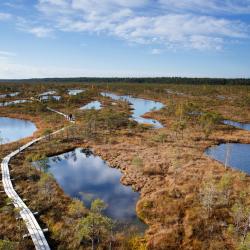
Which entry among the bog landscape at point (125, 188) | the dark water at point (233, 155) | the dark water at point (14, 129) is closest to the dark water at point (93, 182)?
the bog landscape at point (125, 188)

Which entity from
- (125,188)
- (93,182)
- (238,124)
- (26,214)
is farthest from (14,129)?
(238,124)

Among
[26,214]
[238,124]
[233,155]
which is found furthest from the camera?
[238,124]

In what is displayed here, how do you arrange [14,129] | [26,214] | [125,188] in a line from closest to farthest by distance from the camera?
1. [26,214]
2. [125,188]
3. [14,129]

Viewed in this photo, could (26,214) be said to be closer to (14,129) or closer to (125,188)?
(125,188)

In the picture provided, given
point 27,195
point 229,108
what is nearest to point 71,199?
point 27,195

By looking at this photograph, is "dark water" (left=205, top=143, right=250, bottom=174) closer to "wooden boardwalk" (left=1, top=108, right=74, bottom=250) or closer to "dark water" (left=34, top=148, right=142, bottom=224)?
"dark water" (left=34, top=148, right=142, bottom=224)

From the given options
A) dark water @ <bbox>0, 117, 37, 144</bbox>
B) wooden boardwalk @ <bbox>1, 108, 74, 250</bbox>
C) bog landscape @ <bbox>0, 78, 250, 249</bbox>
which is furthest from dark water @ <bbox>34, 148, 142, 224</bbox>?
dark water @ <bbox>0, 117, 37, 144</bbox>
